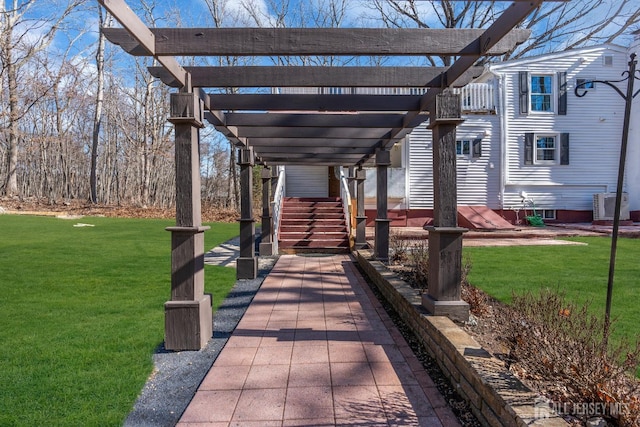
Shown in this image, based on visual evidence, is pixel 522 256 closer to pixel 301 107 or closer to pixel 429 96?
pixel 429 96

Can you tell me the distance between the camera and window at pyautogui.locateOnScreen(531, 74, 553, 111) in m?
16.1

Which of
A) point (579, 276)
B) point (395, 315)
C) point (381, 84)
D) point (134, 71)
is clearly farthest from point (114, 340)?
point (134, 71)

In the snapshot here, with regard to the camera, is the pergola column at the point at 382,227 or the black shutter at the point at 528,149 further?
the black shutter at the point at 528,149

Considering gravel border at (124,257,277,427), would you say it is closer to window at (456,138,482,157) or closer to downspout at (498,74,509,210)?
window at (456,138,482,157)

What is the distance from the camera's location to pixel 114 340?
3.73 m

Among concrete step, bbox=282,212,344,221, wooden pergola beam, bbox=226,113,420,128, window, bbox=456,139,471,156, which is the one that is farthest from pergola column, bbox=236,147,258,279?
window, bbox=456,139,471,156

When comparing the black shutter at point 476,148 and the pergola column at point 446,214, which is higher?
the black shutter at point 476,148

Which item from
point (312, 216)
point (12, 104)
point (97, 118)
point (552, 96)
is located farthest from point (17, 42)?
point (552, 96)

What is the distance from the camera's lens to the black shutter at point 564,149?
15.8 m

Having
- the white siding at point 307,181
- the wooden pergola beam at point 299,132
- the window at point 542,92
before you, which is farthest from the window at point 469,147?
the wooden pergola beam at point 299,132

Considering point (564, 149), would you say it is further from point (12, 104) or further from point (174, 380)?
point (12, 104)

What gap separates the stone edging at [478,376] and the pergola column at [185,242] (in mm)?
2130

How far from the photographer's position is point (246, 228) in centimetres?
718

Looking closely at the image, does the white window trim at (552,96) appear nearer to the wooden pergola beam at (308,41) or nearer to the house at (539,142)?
the house at (539,142)
